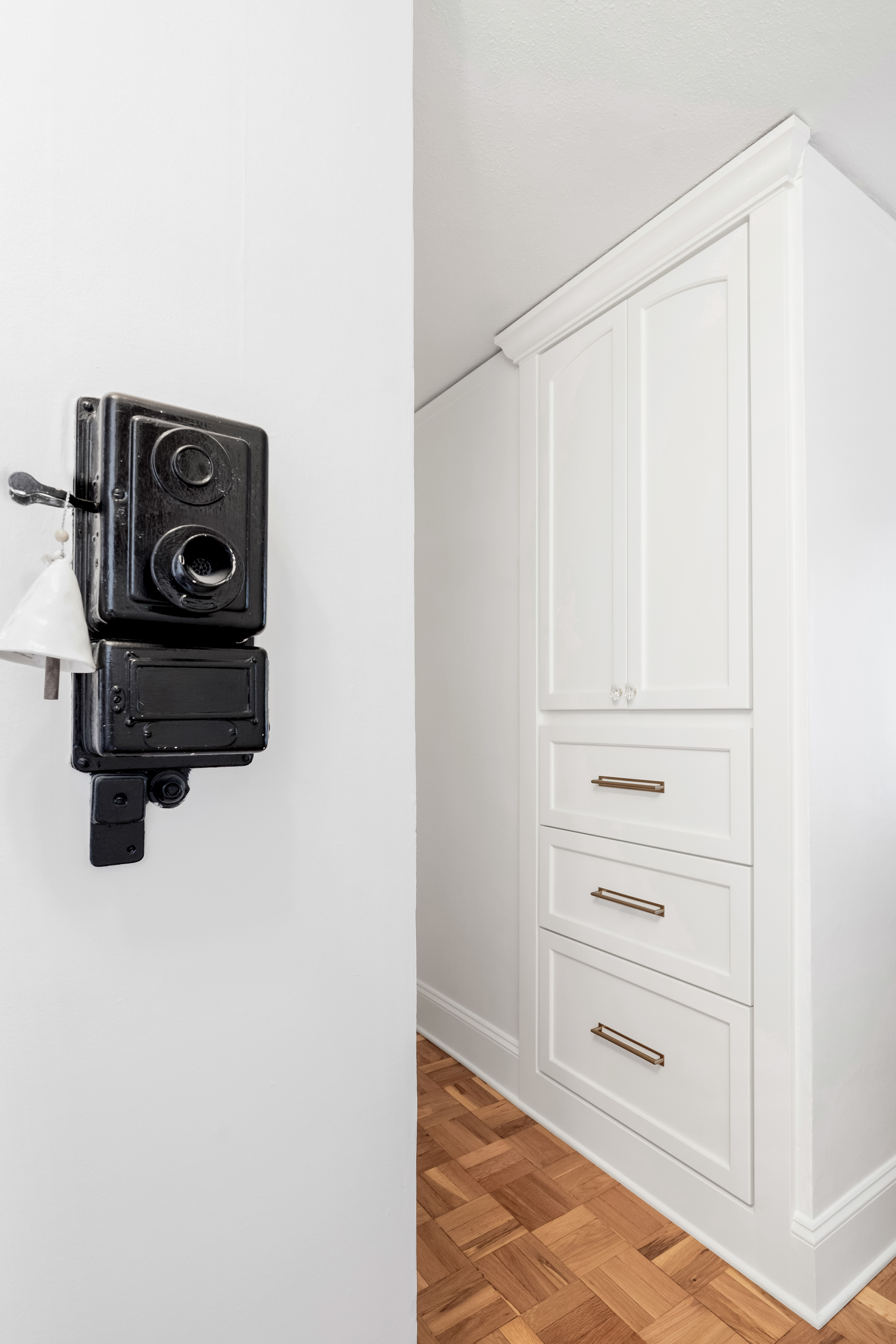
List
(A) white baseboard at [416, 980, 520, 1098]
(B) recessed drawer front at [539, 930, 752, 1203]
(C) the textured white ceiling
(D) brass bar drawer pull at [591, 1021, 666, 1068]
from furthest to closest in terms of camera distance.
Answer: (A) white baseboard at [416, 980, 520, 1098] → (D) brass bar drawer pull at [591, 1021, 666, 1068] → (B) recessed drawer front at [539, 930, 752, 1203] → (C) the textured white ceiling

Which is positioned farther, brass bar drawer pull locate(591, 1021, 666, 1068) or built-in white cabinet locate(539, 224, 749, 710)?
brass bar drawer pull locate(591, 1021, 666, 1068)

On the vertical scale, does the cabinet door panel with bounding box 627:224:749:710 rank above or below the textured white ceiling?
below

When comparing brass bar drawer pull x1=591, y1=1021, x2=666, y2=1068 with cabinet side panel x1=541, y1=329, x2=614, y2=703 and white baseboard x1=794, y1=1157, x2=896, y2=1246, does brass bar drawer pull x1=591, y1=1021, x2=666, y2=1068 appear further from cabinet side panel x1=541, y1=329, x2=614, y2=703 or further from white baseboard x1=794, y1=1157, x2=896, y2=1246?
cabinet side panel x1=541, y1=329, x2=614, y2=703

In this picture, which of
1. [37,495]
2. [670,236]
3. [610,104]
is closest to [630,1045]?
[37,495]

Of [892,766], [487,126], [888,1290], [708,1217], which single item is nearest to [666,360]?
[487,126]

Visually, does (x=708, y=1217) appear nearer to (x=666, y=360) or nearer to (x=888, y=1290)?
(x=888, y=1290)

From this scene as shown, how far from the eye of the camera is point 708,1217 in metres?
1.57

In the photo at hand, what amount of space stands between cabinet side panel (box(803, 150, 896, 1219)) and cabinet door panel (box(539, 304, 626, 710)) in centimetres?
48

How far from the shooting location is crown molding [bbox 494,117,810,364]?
56.7 inches

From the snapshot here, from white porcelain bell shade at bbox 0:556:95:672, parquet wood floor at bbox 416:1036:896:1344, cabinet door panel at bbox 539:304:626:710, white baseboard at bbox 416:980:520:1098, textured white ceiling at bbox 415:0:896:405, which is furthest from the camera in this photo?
white baseboard at bbox 416:980:520:1098

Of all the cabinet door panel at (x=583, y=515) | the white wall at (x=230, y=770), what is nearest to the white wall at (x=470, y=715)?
the cabinet door panel at (x=583, y=515)

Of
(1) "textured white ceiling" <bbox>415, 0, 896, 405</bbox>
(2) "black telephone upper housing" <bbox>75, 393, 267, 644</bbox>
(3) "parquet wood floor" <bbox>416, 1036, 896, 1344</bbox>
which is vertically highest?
(1) "textured white ceiling" <bbox>415, 0, 896, 405</bbox>

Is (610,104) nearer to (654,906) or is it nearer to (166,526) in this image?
(166,526)

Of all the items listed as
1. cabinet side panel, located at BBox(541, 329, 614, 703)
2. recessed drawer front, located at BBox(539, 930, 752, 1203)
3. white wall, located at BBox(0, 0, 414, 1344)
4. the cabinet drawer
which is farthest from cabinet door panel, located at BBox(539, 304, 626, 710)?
white wall, located at BBox(0, 0, 414, 1344)
